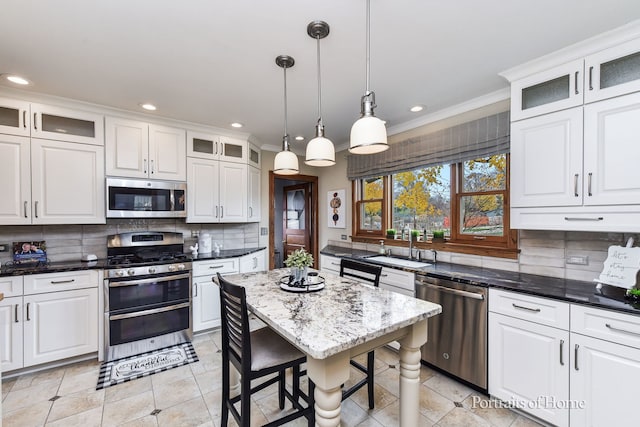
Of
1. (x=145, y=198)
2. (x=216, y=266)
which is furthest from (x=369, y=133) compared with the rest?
(x=145, y=198)

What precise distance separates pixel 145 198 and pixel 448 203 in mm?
3390

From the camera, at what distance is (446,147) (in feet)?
9.68

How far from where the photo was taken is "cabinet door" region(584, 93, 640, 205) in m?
1.71

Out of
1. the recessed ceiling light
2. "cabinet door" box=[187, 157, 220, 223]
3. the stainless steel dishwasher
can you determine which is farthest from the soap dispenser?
the recessed ceiling light

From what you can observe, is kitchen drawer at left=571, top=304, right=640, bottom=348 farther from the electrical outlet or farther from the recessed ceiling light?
the recessed ceiling light

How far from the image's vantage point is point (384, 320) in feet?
4.57

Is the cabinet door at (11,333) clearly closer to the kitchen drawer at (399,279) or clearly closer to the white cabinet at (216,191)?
the white cabinet at (216,191)

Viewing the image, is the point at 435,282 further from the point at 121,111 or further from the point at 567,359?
the point at 121,111

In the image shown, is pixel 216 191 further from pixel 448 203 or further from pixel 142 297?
pixel 448 203

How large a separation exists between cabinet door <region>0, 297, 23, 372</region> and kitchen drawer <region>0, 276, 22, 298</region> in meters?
0.04

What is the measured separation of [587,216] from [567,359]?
938 mm

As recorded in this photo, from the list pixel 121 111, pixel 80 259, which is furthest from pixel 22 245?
pixel 121 111

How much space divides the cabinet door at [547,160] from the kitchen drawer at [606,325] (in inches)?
28.8

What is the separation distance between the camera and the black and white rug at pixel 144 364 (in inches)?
95.7
